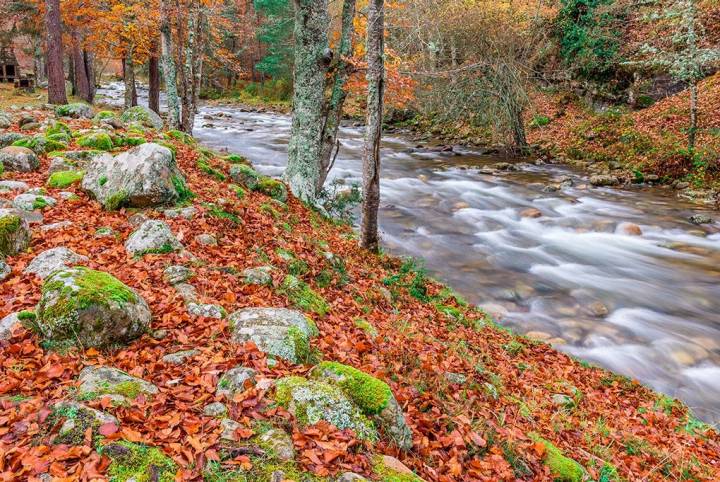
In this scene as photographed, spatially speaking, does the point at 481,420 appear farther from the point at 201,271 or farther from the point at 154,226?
the point at 154,226

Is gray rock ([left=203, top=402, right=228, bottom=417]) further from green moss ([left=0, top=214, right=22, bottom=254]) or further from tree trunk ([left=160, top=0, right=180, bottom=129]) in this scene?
tree trunk ([left=160, top=0, right=180, bottom=129])

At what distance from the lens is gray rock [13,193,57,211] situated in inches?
236

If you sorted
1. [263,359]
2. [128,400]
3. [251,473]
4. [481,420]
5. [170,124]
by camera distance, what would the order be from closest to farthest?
[251,473] → [128,400] → [263,359] → [481,420] → [170,124]

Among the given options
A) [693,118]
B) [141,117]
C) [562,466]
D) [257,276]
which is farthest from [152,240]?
[693,118]

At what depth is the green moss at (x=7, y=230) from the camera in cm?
473

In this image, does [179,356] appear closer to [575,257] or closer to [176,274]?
[176,274]

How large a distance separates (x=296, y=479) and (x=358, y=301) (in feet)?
13.9

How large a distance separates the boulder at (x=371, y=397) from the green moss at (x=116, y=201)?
4249 mm

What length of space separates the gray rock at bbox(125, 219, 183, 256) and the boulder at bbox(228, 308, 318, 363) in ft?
5.53

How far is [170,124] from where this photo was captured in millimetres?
15164

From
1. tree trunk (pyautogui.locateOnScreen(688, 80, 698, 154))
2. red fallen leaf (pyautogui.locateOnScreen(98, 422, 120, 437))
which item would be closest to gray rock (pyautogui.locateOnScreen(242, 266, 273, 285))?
red fallen leaf (pyautogui.locateOnScreen(98, 422, 120, 437))

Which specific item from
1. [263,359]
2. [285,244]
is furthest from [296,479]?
[285,244]

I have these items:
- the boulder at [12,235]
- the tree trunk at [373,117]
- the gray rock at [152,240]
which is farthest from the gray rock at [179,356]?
the tree trunk at [373,117]

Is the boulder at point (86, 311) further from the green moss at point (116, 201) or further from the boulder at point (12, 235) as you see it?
the green moss at point (116, 201)
